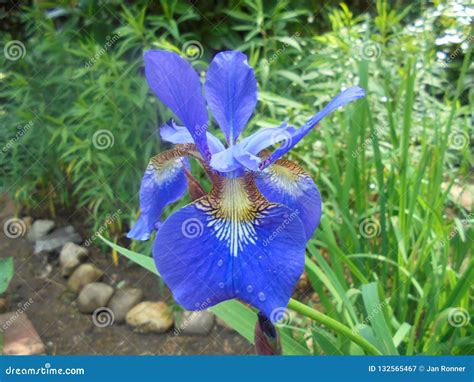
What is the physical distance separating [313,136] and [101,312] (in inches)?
31.4

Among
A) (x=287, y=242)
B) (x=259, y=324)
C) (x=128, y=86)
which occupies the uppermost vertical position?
(x=128, y=86)

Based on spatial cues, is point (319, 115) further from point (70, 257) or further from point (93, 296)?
point (70, 257)

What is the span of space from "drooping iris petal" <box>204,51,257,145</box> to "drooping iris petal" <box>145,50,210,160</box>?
42 mm

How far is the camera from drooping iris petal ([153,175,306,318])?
0.55m

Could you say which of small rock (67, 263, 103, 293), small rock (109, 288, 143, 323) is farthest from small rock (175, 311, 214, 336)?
small rock (67, 263, 103, 293)

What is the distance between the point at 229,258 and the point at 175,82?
0.20 metres

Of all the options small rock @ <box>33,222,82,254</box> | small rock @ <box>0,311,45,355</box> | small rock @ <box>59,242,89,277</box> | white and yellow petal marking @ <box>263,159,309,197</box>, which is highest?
white and yellow petal marking @ <box>263,159,309,197</box>

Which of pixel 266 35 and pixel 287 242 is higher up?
pixel 266 35

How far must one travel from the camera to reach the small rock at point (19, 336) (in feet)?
4.57

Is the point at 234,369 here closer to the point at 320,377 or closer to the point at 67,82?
the point at 320,377

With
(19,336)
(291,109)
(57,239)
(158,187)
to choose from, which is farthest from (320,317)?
(57,239)

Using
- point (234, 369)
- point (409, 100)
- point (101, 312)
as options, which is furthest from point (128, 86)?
point (234, 369)

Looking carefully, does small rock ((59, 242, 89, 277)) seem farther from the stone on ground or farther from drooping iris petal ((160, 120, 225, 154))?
drooping iris petal ((160, 120, 225, 154))

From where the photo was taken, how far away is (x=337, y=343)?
97 centimetres
